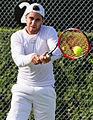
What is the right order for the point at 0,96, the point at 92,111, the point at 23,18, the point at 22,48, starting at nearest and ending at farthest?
the point at 22,48
the point at 23,18
the point at 92,111
the point at 0,96

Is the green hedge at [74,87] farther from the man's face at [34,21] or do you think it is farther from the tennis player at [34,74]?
the man's face at [34,21]

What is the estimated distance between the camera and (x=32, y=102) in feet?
10.3

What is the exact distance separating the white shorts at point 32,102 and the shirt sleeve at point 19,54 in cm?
31

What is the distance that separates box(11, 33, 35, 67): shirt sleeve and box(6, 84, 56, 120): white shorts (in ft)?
1.01

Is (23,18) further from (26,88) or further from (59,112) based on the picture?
(59,112)

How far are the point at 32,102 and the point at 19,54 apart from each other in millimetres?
539

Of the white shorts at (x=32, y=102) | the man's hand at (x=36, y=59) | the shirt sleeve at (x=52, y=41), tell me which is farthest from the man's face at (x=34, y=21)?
the white shorts at (x=32, y=102)

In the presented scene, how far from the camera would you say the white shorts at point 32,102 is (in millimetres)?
3055

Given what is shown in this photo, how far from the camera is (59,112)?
15.9 ft

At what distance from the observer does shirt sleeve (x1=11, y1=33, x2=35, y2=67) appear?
9.42 feet

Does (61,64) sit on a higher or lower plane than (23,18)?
lower

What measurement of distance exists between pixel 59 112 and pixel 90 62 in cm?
96

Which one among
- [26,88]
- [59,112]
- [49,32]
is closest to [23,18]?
[49,32]

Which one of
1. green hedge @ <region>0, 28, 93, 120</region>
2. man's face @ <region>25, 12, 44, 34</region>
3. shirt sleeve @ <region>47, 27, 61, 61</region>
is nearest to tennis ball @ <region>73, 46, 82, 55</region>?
shirt sleeve @ <region>47, 27, 61, 61</region>
